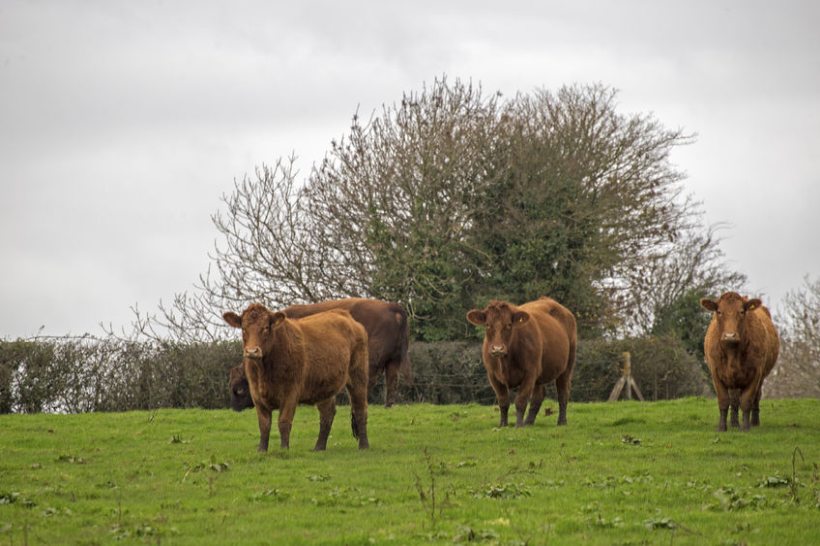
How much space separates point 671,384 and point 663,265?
1639 cm

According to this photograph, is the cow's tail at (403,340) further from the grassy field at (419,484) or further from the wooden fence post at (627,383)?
the wooden fence post at (627,383)

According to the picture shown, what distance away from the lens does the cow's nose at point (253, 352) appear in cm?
1385

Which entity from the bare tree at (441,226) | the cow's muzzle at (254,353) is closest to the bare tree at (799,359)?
the bare tree at (441,226)

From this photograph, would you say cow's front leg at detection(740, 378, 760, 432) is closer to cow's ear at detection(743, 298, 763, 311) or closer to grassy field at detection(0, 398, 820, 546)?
grassy field at detection(0, 398, 820, 546)

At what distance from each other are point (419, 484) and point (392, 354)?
12253mm

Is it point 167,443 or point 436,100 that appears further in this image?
point 436,100

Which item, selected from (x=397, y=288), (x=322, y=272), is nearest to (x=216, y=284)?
(x=322, y=272)

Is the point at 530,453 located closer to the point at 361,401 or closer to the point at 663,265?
the point at 361,401

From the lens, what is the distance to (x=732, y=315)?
16594mm

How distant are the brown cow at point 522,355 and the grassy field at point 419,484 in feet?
1.78

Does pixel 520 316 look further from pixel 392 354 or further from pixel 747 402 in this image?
pixel 392 354

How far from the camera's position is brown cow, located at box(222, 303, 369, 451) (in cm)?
1422

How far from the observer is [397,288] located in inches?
1235

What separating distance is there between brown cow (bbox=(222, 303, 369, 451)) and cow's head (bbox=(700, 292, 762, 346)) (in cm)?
542
